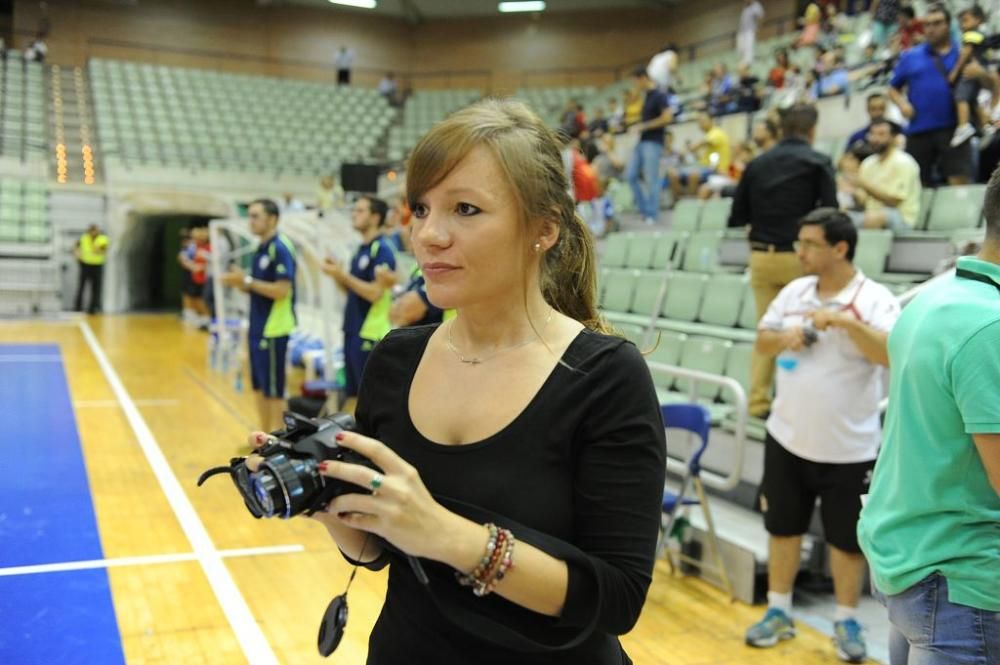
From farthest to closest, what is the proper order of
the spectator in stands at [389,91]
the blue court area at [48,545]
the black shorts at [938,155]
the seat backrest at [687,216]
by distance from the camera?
the spectator in stands at [389,91], the seat backrest at [687,216], the black shorts at [938,155], the blue court area at [48,545]

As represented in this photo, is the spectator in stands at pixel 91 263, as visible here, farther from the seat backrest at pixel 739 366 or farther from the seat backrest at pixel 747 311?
the seat backrest at pixel 739 366

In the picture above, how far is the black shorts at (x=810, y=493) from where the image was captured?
3211 mm

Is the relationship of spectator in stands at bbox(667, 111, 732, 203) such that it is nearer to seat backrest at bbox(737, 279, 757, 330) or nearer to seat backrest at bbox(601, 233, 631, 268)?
seat backrest at bbox(601, 233, 631, 268)

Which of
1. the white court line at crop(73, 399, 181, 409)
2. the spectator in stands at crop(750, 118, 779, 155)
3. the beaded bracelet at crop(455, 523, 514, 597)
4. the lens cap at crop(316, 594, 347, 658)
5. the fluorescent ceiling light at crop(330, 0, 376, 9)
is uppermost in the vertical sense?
the fluorescent ceiling light at crop(330, 0, 376, 9)

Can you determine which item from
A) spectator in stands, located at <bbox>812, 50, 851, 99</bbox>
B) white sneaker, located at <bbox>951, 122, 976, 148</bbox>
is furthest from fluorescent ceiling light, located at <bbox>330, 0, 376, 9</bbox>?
white sneaker, located at <bbox>951, 122, 976, 148</bbox>

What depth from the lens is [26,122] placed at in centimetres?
1702

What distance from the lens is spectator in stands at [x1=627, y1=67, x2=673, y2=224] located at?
8.57m

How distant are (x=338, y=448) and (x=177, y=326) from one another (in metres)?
15.3

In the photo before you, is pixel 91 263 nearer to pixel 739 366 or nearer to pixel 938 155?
pixel 739 366

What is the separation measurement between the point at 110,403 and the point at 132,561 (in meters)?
4.19

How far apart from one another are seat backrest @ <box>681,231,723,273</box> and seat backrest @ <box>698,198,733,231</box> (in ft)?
1.62

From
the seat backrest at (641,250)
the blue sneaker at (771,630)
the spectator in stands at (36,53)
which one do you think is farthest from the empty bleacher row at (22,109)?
the blue sneaker at (771,630)

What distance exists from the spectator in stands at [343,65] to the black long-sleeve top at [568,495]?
72.8ft

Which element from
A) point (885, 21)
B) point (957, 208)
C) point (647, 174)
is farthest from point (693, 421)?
point (885, 21)
